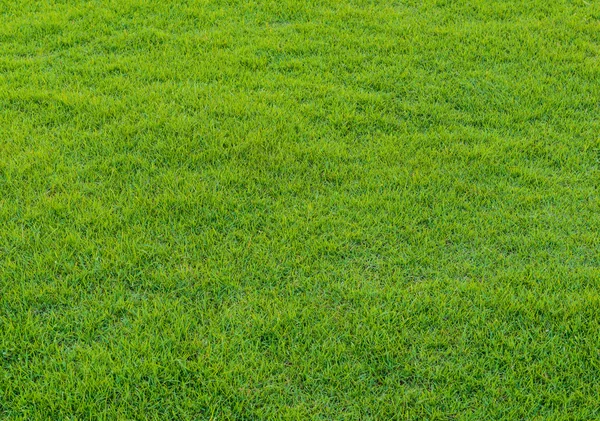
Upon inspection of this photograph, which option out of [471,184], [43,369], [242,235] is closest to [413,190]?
[471,184]

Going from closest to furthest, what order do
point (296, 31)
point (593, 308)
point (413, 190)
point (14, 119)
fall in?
point (593, 308) < point (413, 190) < point (14, 119) < point (296, 31)

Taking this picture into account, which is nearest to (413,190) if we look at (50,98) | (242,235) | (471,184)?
(471,184)

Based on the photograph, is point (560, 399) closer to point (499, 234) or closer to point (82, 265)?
point (499, 234)

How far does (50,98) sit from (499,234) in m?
3.36

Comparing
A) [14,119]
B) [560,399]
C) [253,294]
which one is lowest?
[560,399]

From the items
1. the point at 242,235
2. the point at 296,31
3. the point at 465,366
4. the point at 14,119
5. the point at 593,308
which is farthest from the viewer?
the point at 296,31

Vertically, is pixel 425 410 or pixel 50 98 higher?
pixel 50 98

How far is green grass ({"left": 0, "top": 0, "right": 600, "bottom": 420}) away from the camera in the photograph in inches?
116

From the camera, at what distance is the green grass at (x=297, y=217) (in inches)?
116

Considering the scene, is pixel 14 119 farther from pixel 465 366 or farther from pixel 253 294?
pixel 465 366

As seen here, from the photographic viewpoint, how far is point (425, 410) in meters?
2.83

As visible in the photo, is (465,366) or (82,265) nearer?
(465,366)

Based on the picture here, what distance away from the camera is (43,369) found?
2938mm

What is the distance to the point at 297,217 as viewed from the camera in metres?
3.89
